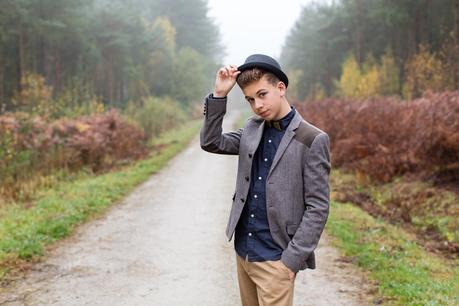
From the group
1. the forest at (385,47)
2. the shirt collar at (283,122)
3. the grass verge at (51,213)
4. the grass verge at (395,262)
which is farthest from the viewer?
the forest at (385,47)

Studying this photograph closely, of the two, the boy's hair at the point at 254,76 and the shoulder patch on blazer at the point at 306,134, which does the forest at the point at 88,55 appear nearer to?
the boy's hair at the point at 254,76

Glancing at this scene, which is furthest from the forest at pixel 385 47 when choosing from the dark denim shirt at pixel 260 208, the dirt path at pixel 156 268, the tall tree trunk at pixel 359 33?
the dark denim shirt at pixel 260 208

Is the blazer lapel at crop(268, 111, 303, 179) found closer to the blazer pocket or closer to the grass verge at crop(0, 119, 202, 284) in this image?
the blazer pocket

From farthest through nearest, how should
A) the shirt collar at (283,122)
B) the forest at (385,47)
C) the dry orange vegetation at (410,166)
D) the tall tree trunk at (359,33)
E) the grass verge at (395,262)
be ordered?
the tall tree trunk at (359,33)
the forest at (385,47)
the dry orange vegetation at (410,166)
the grass verge at (395,262)
the shirt collar at (283,122)

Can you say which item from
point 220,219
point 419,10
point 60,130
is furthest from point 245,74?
point 419,10

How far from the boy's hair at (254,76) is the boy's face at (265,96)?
0.01 m

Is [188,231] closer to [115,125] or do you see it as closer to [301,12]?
[115,125]

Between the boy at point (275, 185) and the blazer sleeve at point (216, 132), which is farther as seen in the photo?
the blazer sleeve at point (216, 132)

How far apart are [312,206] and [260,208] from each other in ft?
0.94

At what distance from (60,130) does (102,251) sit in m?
8.68

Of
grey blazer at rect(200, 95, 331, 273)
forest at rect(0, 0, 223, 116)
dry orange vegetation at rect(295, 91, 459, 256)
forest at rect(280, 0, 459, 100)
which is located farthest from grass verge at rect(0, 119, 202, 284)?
forest at rect(280, 0, 459, 100)

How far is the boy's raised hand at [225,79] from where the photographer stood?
2.67 m

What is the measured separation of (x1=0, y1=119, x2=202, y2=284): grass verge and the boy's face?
4436mm

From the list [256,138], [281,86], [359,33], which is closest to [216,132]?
[256,138]
